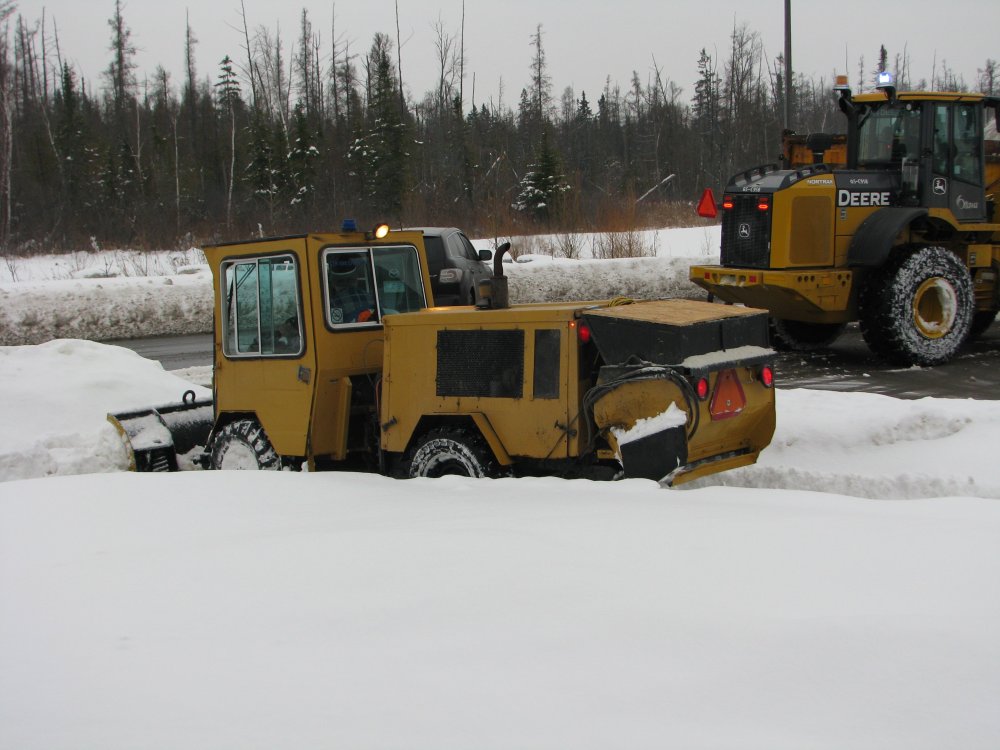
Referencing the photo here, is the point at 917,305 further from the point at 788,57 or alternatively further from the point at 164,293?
the point at 164,293

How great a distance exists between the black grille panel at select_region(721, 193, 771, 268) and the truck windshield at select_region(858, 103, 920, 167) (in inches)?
71.0

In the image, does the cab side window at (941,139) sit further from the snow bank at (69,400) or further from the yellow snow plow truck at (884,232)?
the snow bank at (69,400)

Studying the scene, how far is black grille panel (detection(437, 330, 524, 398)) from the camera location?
607 centimetres

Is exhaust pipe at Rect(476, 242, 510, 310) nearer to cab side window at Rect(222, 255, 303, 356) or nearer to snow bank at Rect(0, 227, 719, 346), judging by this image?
cab side window at Rect(222, 255, 303, 356)

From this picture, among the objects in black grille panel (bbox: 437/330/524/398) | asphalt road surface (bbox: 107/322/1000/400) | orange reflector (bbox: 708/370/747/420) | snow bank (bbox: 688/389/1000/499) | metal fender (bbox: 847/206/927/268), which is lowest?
snow bank (bbox: 688/389/1000/499)

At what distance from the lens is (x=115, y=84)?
6050cm

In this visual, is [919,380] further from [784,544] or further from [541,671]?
[541,671]

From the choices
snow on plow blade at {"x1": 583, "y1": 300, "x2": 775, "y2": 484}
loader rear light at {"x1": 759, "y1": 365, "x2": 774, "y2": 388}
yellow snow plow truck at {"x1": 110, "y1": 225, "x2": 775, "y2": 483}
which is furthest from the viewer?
loader rear light at {"x1": 759, "y1": 365, "x2": 774, "y2": 388}

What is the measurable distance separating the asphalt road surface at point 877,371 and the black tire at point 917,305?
0.76ft

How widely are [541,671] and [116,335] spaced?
16.4 meters

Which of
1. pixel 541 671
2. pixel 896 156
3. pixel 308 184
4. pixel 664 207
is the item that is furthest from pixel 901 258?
pixel 308 184

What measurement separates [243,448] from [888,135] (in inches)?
351

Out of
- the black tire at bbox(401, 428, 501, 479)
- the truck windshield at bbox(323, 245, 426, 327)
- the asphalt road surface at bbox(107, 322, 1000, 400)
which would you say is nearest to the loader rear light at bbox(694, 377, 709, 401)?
the black tire at bbox(401, 428, 501, 479)

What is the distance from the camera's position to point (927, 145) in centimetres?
1161
